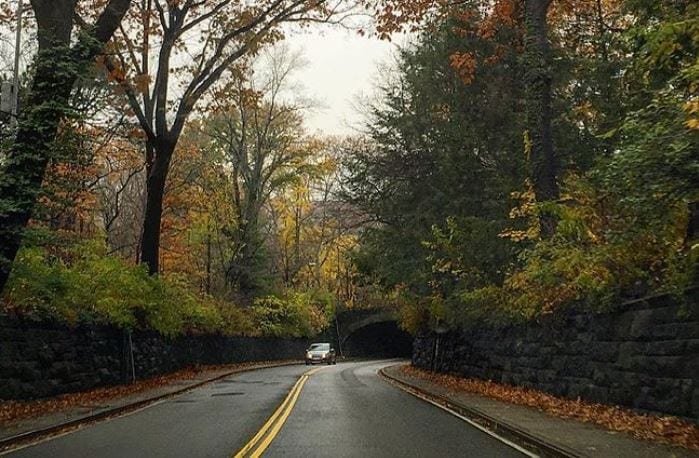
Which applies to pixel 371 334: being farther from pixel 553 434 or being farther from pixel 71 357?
pixel 553 434

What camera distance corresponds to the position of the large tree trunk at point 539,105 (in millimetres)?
18469

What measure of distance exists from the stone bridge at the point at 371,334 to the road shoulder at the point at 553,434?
149ft

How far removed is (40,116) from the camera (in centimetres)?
1411

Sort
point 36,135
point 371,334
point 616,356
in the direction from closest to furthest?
1. point 616,356
2. point 36,135
3. point 371,334

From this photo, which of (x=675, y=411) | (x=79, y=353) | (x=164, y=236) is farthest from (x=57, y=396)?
(x=164, y=236)

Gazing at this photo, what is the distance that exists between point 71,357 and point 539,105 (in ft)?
45.3

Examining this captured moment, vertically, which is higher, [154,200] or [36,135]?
[154,200]

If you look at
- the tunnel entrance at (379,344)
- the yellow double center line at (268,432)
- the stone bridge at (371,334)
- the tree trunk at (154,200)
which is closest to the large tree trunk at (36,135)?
the yellow double center line at (268,432)

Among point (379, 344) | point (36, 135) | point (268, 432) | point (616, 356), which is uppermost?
point (36, 135)

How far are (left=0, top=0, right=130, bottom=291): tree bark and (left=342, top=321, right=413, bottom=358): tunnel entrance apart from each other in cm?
5875

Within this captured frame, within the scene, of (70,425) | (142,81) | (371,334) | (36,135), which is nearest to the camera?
(70,425)

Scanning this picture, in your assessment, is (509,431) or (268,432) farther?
(509,431)

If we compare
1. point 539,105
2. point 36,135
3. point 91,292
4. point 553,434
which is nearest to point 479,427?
point 553,434

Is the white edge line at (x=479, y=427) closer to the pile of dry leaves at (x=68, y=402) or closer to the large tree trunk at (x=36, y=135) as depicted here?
the pile of dry leaves at (x=68, y=402)
